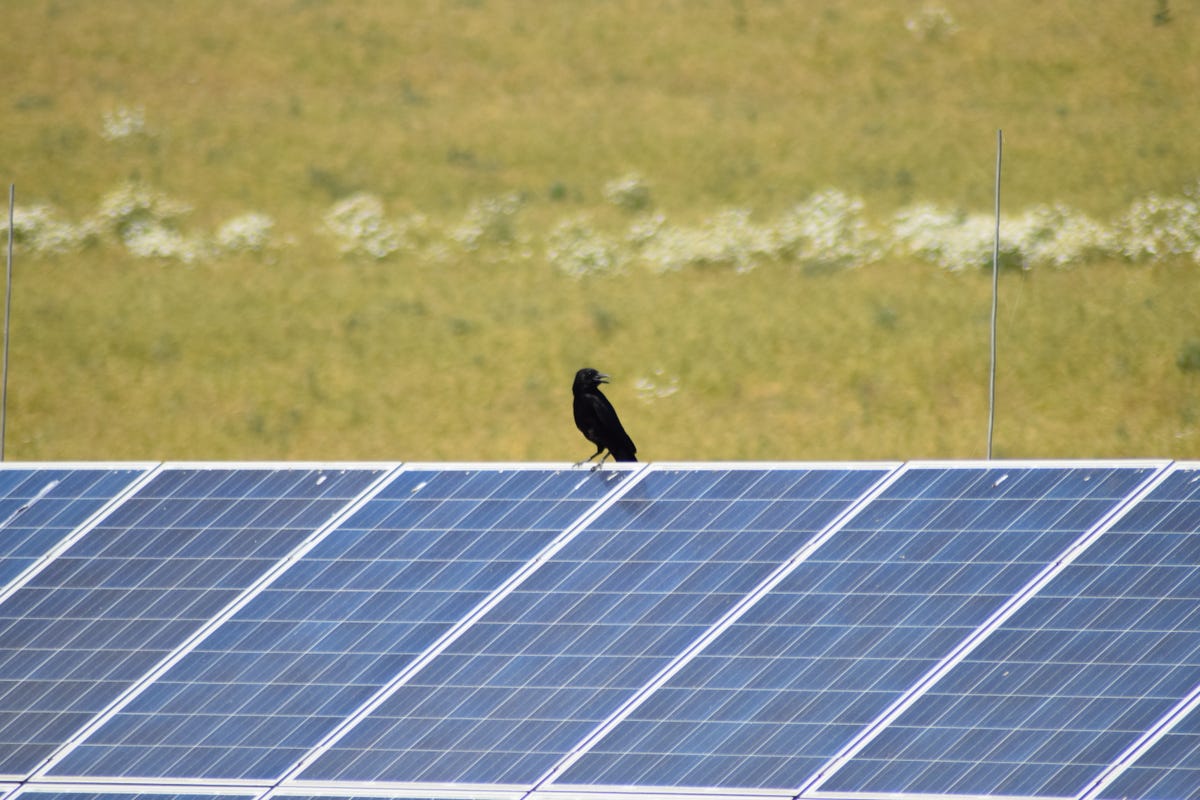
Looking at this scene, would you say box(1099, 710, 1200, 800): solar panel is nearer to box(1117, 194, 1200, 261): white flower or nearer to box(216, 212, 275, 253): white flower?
box(1117, 194, 1200, 261): white flower

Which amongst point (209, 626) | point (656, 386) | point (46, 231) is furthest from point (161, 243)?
point (209, 626)

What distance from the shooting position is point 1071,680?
10.5 m

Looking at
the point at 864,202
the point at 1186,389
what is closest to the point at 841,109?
the point at 864,202

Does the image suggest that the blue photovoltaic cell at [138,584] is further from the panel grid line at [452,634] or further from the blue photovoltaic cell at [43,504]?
the panel grid line at [452,634]

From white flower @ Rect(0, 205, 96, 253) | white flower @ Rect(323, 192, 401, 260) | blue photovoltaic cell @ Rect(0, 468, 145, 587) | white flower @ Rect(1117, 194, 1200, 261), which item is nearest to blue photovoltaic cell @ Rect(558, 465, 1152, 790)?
blue photovoltaic cell @ Rect(0, 468, 145, 587)

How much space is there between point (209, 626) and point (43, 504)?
6.66ft

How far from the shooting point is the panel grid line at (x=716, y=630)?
417 inches

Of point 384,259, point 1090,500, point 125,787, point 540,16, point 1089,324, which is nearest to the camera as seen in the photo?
point 125,787

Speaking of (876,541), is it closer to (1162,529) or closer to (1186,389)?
(1162,529)


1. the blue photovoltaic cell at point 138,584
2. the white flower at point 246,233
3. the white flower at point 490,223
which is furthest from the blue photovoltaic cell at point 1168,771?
the white flower at point 246,233

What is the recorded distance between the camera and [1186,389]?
36.6m

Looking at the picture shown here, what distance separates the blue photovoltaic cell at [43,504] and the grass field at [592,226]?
22.7 metres

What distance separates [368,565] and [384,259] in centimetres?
3478

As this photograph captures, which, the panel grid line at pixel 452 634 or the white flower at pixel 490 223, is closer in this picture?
the panel grid line at pixel 452 634
